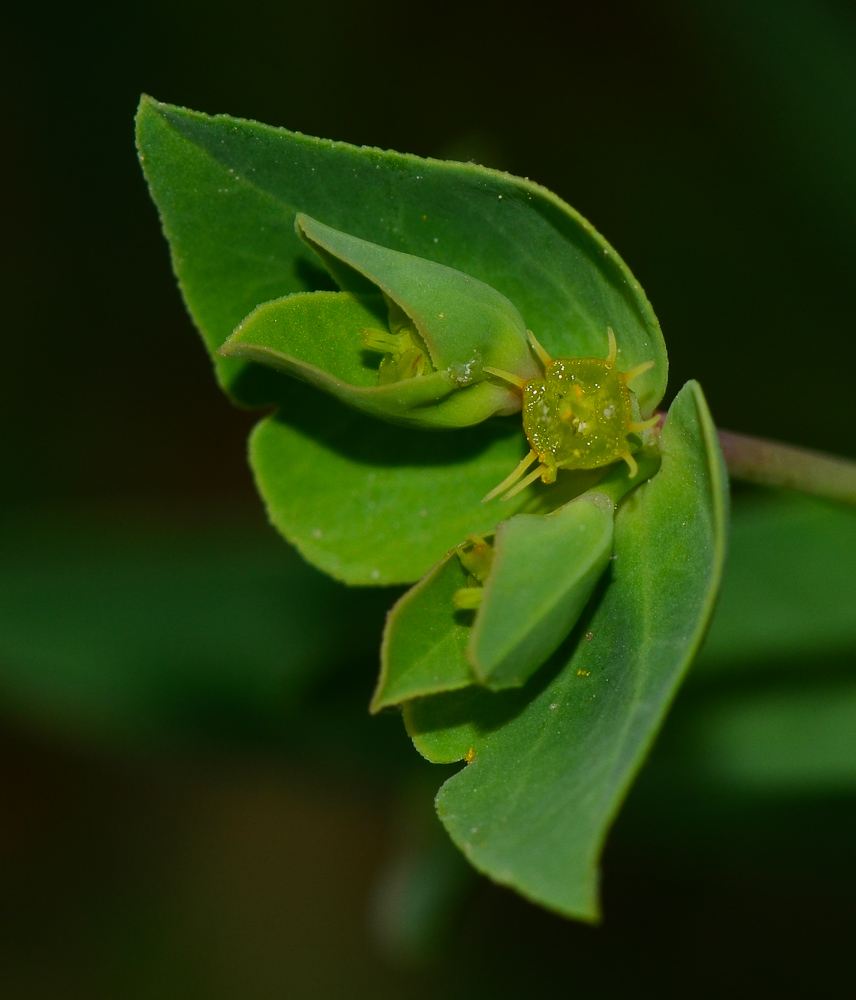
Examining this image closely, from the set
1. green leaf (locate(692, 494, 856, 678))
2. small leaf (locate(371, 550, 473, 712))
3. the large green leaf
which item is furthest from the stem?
green leaf (locate(692, 494, 856, 678))

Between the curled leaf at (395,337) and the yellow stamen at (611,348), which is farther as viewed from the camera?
the yellow stamen at (611,348)

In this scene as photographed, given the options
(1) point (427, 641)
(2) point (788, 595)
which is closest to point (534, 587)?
(1) point (427, 641)

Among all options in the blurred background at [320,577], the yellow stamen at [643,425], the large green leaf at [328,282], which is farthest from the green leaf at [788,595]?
the yellow stamen at [643,425]

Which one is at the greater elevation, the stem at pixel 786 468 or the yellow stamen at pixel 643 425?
the yellow stamen at pixel 643 425

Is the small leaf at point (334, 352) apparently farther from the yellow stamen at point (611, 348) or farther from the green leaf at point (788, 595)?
the green leaf at point (788, 595)

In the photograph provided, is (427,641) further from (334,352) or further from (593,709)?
(334,352)

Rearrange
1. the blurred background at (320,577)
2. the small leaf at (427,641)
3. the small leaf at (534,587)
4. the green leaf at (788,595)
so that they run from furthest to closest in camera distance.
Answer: the blurred background at (320,577)
the green leaf at (788,595)
the small leaf at (427,641)
the small leaf at (534,587)

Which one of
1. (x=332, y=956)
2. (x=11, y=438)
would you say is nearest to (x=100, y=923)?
(x=332, y=956)

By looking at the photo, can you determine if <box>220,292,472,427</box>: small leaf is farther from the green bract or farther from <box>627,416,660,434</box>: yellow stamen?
<box>627,416,660,434</box>: yellow stamen
